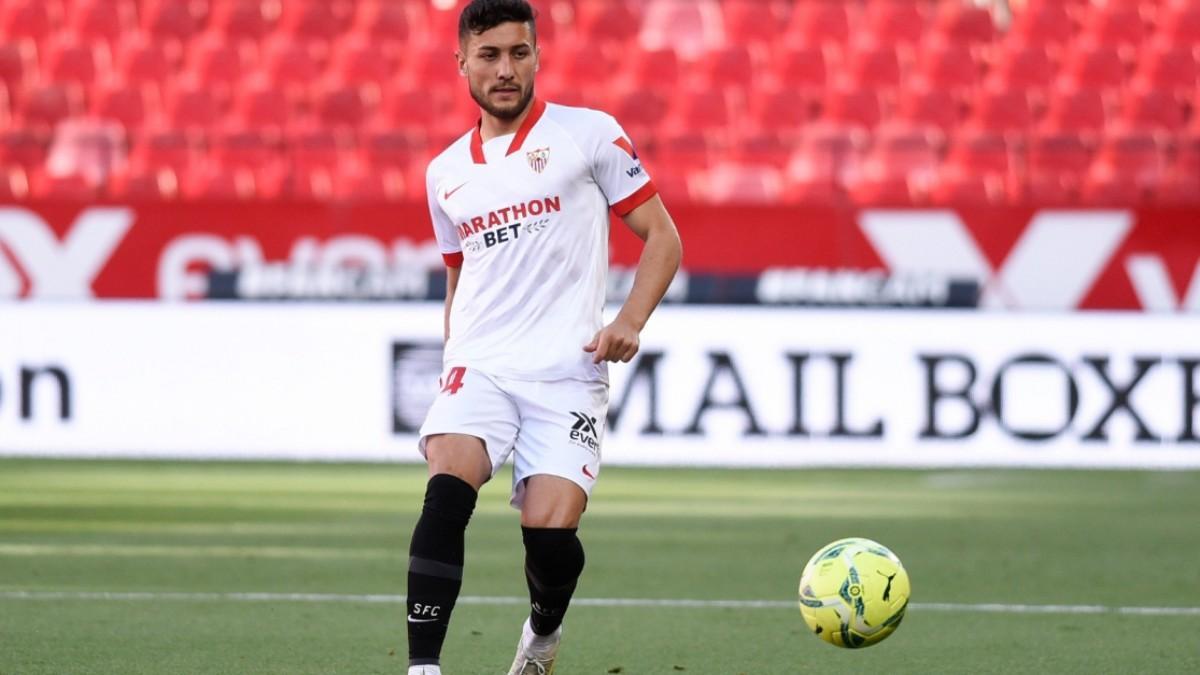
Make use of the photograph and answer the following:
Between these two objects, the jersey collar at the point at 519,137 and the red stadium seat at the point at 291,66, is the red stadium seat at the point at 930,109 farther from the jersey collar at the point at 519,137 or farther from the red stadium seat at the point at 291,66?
the jersey collar at the point at 519,137

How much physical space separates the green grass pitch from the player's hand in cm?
124

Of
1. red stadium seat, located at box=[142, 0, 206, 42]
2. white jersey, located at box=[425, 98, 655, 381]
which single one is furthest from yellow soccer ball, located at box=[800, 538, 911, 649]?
red stadium seat, located at box=[142, 0, 206, 42]

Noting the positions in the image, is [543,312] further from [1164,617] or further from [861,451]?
[861,451]

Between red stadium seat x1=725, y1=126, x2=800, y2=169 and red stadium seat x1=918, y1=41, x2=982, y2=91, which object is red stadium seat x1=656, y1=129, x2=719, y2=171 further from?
red stadium seat x1=918, y1=41, x2=982, y2=91

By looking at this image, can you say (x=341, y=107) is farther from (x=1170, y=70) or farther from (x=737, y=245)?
(x=1170, y=70)

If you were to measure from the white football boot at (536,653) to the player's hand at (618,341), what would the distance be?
0.78 meters

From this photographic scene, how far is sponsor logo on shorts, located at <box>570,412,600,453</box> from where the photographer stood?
15.3 feet

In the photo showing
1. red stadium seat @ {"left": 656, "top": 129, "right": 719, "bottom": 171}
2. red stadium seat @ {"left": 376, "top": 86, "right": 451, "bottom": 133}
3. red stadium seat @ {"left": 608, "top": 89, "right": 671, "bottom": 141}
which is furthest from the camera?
red stadium seat @ {"left": 376, "top": 86, "right": 451, "bottom": 133}

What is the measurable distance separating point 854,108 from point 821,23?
1624 mm

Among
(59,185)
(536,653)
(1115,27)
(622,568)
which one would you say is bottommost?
(622,568)

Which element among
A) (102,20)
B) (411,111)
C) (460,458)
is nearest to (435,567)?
(460,458)

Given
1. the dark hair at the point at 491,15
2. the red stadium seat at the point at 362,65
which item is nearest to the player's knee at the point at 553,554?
the dark hair at the point at 491,15

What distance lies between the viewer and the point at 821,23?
1698cm

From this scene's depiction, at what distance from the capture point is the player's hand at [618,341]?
178 inches
